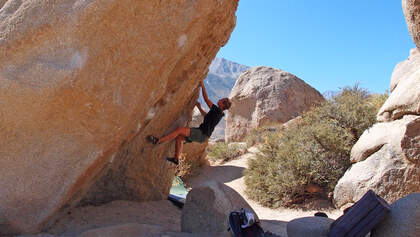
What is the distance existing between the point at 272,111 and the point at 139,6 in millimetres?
12195

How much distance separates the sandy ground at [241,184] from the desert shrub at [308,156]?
0.31 metres

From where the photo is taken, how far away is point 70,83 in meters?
2.74

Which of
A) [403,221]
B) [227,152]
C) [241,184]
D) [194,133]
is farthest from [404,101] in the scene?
[227,152]

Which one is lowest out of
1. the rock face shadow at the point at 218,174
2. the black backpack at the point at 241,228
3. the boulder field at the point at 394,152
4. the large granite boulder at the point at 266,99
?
the black backpack at the point at 241,228

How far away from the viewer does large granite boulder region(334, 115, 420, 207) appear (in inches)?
209

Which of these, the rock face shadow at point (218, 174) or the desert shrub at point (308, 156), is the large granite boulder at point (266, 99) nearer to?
the rock face shadow at point (218, 174)

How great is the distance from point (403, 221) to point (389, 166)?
3297 mm

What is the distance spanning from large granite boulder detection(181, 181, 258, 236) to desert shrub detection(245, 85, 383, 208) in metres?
3.62

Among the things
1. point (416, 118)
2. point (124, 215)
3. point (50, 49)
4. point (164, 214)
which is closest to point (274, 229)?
point (164, 214)

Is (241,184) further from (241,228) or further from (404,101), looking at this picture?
(241,228)

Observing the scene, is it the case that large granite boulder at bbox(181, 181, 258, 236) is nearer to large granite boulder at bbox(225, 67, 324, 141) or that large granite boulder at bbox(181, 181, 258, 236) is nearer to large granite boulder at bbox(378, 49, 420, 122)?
large granite boulder at bbox(378, 49, 420, 122)

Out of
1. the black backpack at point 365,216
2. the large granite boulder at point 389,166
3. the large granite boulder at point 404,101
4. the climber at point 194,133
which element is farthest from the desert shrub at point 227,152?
the black backpack at point 365,216

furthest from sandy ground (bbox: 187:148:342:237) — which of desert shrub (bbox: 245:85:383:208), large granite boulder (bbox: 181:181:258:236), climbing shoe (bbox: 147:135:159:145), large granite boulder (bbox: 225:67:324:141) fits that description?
large granite boulder (bbox: 225:67:324:141)

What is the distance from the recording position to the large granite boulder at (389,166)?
5.32 m
